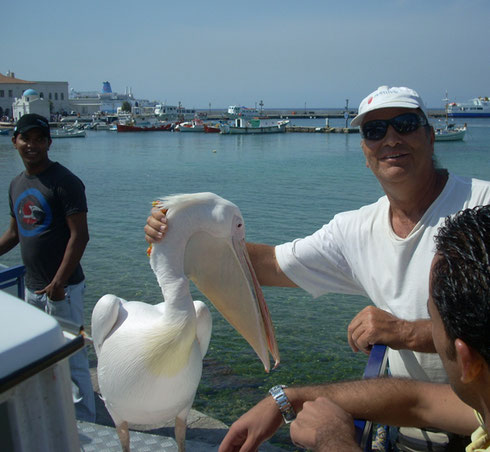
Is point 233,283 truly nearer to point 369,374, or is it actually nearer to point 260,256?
point 260,256

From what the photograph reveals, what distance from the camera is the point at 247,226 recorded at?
11.9m

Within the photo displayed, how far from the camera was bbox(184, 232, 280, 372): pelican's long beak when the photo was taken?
262cm

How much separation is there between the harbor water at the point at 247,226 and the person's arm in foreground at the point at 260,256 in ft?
3.04

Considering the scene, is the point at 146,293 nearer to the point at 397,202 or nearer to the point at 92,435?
the point at 92,435

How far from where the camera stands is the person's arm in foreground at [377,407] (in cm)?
157

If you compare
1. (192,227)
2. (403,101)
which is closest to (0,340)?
(192,227)

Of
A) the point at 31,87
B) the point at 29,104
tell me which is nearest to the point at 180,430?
the point at 29,104

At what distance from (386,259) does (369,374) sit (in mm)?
648

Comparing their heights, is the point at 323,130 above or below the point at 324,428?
above

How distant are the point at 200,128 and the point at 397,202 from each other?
213 feet

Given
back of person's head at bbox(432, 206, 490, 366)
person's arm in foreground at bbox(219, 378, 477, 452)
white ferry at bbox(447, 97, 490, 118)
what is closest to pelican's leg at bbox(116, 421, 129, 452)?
person's arm in foreground at bbox(219, 378, 477, 452)

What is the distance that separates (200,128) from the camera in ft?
216

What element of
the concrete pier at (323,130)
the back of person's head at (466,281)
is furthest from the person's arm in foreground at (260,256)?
the concrete pier at (323,130)

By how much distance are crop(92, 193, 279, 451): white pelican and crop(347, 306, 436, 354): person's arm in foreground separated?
0.85 metres
